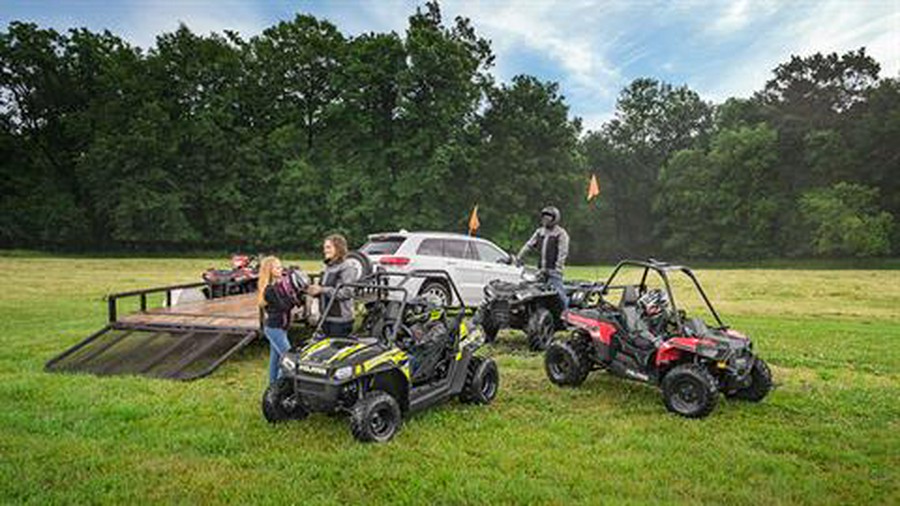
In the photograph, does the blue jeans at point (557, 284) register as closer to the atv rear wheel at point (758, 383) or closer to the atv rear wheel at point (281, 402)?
the atv rear wheel at point (758, 383)

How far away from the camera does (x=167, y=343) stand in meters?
9.04

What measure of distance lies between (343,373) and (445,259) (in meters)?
6.73

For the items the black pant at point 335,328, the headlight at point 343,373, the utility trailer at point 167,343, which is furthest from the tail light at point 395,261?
the headlight at point 343,373

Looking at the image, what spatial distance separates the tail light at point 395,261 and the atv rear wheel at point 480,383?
191 inches

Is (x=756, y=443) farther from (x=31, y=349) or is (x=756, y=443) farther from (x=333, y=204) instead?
(x=333, y=204)

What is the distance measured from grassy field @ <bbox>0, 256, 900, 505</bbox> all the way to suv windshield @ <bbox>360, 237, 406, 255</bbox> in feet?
12.1

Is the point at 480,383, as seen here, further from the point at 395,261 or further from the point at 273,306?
the point at 395,261

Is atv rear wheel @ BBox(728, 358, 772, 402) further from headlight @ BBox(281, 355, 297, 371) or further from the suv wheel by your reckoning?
the suv wheel

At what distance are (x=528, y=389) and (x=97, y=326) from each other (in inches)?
349

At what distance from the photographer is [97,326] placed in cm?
1147

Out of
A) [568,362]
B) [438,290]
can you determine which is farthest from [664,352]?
[438,290]

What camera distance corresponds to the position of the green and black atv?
5059 millimetres

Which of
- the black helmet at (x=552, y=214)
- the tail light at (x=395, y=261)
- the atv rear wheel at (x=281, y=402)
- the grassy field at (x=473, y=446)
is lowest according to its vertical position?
the grassy field at (x=473, y=446)

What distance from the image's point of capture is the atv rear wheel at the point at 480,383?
6.25m
